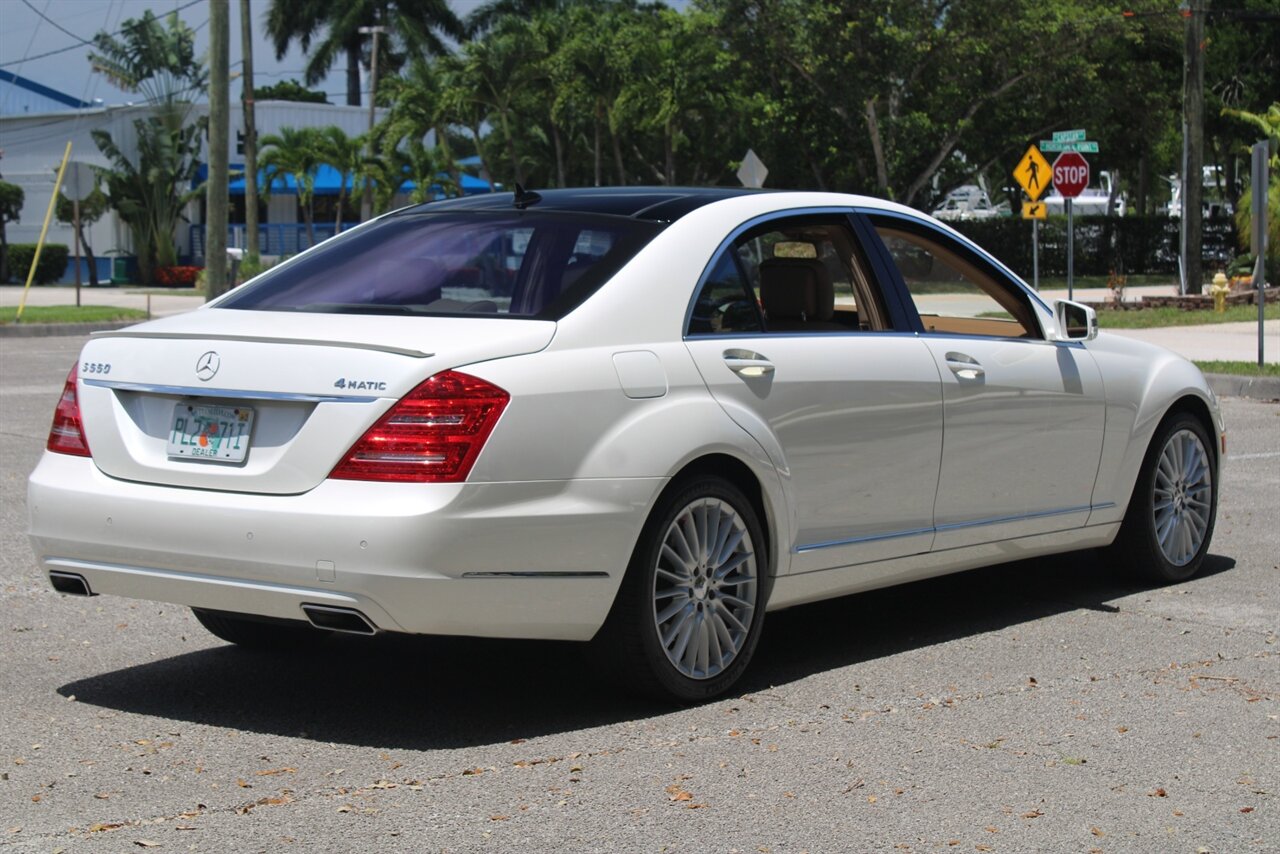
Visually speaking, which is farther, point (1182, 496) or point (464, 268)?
point (1182, 496)

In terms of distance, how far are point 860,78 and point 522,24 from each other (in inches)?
521

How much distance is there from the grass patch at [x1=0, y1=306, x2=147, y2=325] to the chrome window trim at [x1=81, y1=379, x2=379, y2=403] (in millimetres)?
24710

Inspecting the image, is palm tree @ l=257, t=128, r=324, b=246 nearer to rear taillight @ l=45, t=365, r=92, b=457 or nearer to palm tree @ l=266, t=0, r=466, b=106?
palm tree @ l=266, t=0, r=466, b=106

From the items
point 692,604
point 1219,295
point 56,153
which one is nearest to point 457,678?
point 692,604

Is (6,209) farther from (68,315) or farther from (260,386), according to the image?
(260,386)

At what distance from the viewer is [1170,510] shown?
7.80 metres

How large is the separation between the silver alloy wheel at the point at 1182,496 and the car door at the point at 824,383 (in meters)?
1.70

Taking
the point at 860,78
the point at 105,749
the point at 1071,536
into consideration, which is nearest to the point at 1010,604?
the point at 1071,536

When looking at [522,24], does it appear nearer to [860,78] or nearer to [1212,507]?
[860,78]

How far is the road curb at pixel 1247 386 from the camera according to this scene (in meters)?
17.9

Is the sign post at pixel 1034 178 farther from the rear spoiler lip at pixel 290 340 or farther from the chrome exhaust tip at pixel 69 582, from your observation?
the chrome exhaust tip at pixel 69 582

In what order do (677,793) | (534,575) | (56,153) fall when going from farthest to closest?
(56,153), (534,575), (677,793)

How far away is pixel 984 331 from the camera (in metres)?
7.13

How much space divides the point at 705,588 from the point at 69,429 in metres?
2.00
